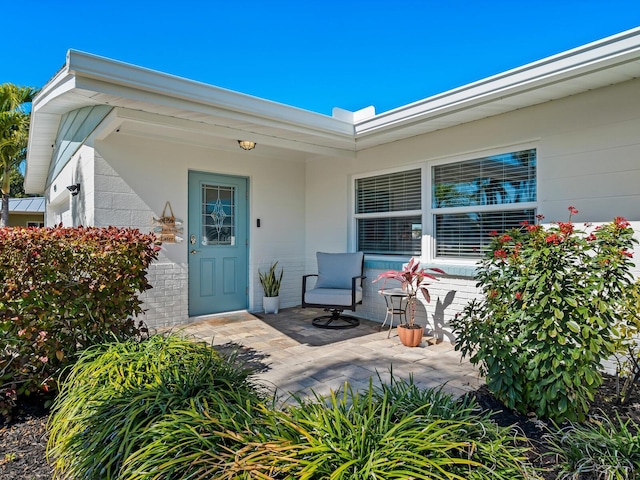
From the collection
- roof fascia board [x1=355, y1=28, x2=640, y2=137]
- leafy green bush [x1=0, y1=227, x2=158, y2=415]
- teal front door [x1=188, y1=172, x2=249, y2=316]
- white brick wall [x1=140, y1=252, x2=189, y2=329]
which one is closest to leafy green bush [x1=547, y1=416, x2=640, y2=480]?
roof fascia board [x1=355, y1=28, x2=640, y2=137]

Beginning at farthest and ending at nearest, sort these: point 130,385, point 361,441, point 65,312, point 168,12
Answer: point 168,12 < point 65,312 < point 130,385 < point 361,441

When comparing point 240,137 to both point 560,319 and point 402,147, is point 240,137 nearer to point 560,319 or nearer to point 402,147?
point 402,147

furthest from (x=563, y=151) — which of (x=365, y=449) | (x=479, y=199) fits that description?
(x=365, y=449)

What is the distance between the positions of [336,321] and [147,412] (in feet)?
12.9

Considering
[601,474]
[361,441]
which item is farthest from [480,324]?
[361,441]

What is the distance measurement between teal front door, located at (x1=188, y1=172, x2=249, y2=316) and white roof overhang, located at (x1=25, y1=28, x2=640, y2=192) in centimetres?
78

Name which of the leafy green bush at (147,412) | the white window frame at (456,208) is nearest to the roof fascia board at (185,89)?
the white window frame at (456,208)

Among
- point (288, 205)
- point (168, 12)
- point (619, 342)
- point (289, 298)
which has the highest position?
point (168, 12)

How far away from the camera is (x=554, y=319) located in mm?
2213

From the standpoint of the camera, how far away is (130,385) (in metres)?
2.13

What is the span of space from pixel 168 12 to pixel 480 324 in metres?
6.32

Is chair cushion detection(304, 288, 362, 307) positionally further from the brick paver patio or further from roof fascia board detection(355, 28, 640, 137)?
roof fascia board detection(355, 28, 640, 137)

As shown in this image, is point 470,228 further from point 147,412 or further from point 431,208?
point 147,412

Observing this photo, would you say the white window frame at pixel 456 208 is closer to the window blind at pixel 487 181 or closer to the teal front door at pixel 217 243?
the window blind at pixel 487 181
